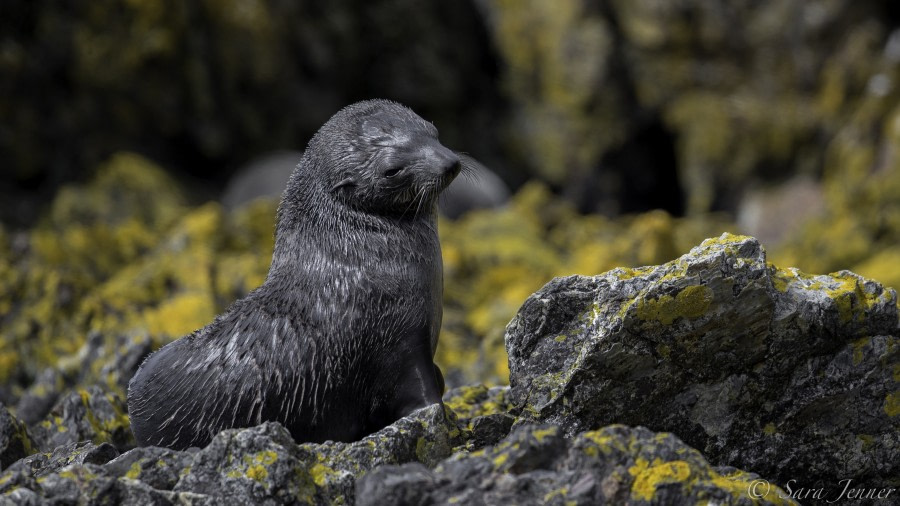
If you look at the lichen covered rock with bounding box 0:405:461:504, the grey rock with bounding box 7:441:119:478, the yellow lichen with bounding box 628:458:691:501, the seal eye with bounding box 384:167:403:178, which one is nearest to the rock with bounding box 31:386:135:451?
the grey rock with bounding box 7:441:119:478

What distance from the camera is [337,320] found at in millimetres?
5211

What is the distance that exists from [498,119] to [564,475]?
19.8 metres

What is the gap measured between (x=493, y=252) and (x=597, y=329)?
34.4 ft

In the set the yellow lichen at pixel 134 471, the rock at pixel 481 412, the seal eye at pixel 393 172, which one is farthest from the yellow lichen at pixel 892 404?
the yellow lichen at pixel 134 471

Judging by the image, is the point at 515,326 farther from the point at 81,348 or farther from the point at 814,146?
the point at 814,146

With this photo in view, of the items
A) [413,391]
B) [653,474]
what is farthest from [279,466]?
[653,474]

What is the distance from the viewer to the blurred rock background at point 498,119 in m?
14.4

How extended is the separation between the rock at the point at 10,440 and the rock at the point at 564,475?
8.05 ft

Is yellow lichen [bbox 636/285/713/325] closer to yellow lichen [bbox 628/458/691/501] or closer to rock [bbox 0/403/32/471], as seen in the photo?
yellow lichen [bbox 628/458/691/501]

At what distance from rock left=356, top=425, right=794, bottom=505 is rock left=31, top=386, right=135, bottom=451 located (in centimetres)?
285

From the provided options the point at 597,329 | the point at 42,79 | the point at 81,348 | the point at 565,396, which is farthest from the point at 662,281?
the point at 42,79

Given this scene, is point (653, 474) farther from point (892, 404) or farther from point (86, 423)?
point (86, 423)

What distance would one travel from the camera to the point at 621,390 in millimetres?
4777

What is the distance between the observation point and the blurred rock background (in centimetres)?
1441
